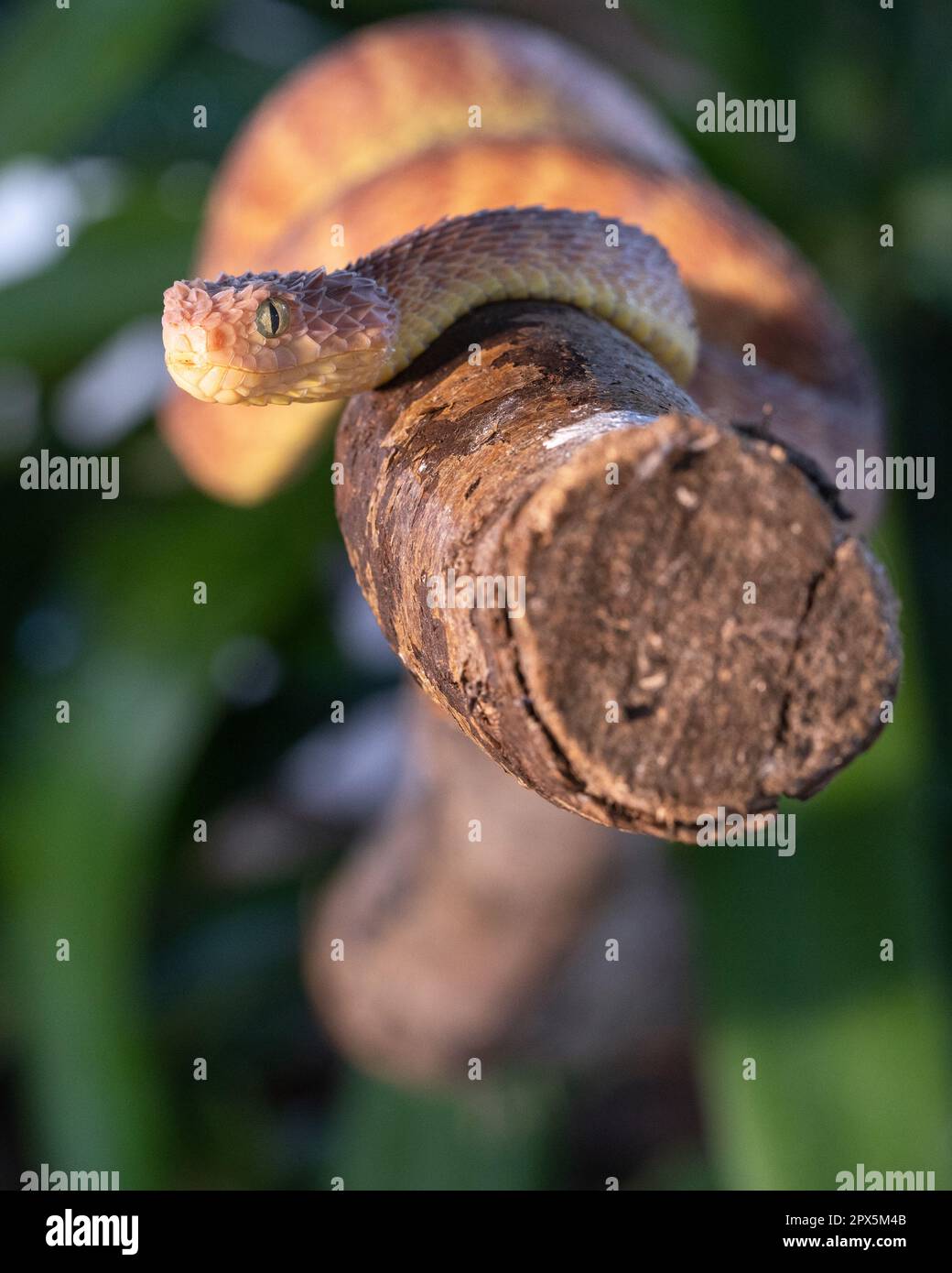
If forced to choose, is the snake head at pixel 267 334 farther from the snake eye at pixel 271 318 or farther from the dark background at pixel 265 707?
the dark background at pixel 265 707

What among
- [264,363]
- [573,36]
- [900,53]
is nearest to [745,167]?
[900,53]

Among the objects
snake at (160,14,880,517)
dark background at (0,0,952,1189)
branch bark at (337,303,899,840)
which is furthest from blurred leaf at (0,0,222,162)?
branch bark at (337,303,899,840)

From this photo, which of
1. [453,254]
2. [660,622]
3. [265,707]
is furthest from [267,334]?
[265,707]

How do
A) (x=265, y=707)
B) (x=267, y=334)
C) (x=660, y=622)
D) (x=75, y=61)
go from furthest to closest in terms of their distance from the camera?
(x=265, y=707) < (x=75, y=61) < (x=267, y=334) < (x=660, y=622)

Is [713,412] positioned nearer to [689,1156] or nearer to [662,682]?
[662,682]

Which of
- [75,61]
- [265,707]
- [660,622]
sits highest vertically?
[75,61]

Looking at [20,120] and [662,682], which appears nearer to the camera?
[662,682]

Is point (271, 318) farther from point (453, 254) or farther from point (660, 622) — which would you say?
point (660, 622)

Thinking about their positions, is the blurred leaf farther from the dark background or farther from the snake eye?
the snake eye
